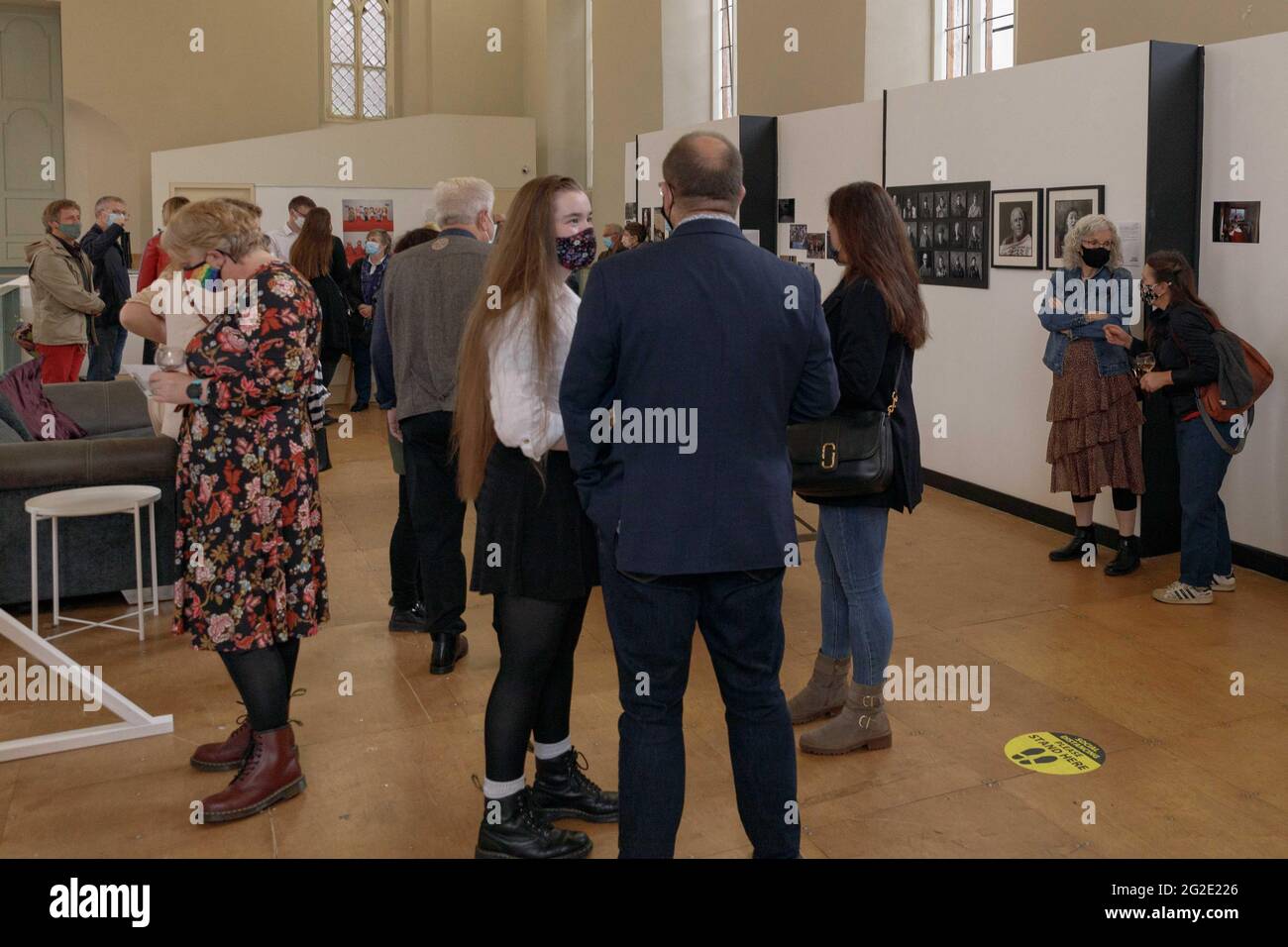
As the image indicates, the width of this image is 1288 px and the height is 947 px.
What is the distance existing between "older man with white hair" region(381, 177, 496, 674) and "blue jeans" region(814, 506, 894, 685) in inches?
57.4

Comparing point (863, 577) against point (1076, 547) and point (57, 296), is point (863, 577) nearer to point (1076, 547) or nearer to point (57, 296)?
point (1076, 547)

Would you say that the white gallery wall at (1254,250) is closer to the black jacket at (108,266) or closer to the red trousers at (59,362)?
the red trousers at (59,362)

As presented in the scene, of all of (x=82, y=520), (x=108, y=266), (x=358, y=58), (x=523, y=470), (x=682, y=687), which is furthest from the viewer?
(x=358, y=58)

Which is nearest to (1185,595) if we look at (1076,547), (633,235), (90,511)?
(1076,547)

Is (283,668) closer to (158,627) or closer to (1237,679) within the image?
(158,627)

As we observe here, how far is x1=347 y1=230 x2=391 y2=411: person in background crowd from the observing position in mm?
10856

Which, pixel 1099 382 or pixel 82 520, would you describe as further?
pixel 1099 382

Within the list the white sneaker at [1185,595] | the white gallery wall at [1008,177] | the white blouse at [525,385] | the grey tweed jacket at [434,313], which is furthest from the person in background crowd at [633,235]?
the white blouse at [525,385]

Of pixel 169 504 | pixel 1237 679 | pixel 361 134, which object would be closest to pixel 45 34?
pixel 361 134

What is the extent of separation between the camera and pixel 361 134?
16.3 m

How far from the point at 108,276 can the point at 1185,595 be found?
29.7 feet

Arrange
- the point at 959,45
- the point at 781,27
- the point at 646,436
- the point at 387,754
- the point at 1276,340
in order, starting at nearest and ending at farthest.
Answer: the point at 646,436 → the point at 387,754 → the point at 1276,340 → the point at 959,45 → the point at 781,27

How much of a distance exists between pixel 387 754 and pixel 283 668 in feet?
1.84

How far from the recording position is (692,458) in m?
2.58
